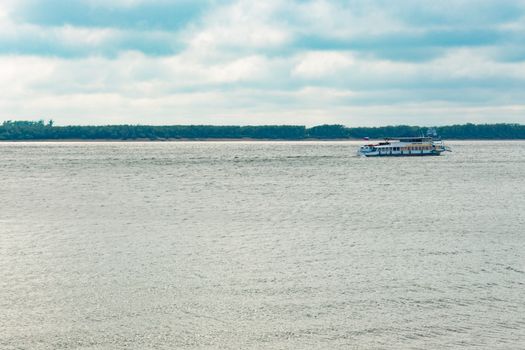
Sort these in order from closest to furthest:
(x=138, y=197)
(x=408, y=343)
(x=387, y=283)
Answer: (x=408, y=343) → (x=387, y=283) → (x=138, y=197)

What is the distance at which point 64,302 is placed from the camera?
30203mm

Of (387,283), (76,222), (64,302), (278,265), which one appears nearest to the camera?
(64,302)

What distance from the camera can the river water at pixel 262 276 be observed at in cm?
2584

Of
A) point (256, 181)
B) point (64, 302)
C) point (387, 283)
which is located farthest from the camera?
point (256, 181)

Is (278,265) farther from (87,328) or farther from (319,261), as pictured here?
(87,328)

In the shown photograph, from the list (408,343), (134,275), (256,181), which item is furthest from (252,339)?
(256,181)

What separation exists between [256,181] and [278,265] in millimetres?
75553

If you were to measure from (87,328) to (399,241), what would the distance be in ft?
85.7

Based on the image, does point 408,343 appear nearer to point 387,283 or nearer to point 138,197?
point 387,283

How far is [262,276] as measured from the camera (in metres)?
35.5

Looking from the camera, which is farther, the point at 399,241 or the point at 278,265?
the point at 399,241

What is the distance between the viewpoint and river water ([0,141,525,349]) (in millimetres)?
25844

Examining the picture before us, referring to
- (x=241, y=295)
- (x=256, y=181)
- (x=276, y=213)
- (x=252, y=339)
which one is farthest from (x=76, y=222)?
(x=256, y=181)

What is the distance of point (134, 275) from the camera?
3597cm
